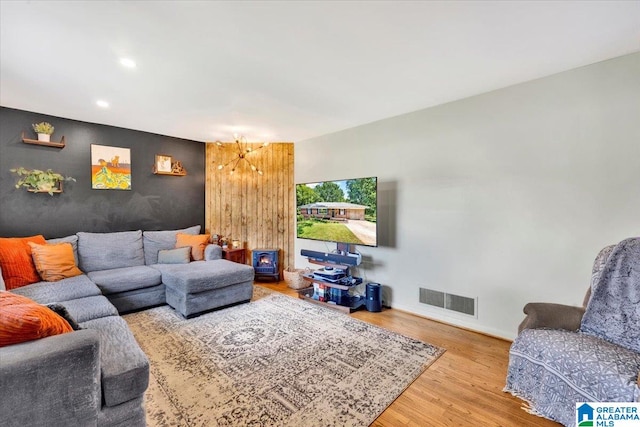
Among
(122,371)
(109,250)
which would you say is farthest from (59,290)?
(122,371)

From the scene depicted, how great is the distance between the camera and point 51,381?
45.6 inches

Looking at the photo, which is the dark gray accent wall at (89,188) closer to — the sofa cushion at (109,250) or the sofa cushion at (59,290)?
the sofa cushion at (109,250)

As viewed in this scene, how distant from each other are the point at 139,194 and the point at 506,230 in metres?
4.95

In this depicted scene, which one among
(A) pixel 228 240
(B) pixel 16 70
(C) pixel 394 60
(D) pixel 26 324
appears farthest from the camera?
(A) pixel 228 240

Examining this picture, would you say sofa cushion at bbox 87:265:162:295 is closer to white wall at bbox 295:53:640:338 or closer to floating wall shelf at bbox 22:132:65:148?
floating wall shelf at bbox 22:132:65:148

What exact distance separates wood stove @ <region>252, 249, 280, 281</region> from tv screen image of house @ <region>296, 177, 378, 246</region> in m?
0.86

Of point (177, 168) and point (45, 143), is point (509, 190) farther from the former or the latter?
point (45, 143)

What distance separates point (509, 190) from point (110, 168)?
5.11 m

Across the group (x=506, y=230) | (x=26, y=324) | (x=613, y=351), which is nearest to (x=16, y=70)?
(x=26, y=324)

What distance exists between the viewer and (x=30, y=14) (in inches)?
69.2

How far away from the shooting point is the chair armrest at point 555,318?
1.98 meters

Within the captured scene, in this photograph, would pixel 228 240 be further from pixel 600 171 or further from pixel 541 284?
pixel 600 171

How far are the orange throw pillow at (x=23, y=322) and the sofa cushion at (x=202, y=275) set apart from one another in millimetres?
1831

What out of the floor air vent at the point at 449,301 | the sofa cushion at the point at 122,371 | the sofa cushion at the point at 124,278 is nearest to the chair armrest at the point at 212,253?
the sofa cushion at the point at 124,278
